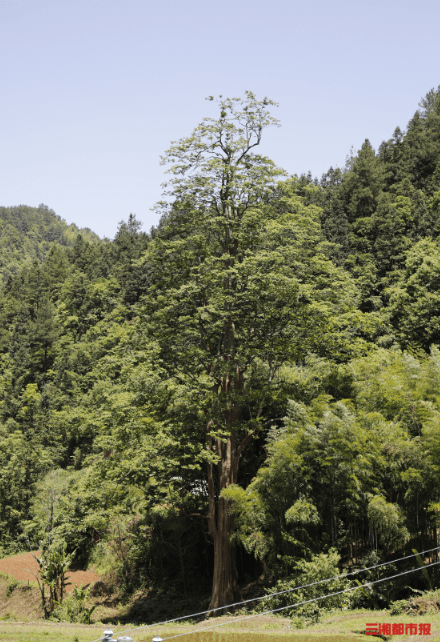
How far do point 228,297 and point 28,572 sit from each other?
20.6 m

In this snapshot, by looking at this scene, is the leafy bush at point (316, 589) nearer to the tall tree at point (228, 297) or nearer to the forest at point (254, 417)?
the forest at point (254, 417)

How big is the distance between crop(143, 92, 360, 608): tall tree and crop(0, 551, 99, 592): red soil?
10.5 m

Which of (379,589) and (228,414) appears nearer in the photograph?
(379,589)

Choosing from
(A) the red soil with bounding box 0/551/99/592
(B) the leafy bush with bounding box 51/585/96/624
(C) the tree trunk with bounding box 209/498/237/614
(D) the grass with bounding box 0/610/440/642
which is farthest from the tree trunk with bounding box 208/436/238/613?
(A) the red soil with bounding box 0/551/99/592

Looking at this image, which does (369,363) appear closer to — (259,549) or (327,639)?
(259,549)

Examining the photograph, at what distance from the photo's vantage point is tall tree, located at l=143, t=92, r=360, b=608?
18312 mm

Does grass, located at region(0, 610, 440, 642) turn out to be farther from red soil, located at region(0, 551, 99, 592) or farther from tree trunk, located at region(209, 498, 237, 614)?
red soil, located at region(0, 551, 99, 592)

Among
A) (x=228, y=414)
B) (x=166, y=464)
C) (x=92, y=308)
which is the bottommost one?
(x=166, y=464)

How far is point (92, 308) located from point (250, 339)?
7028cm

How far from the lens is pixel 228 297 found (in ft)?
58.4

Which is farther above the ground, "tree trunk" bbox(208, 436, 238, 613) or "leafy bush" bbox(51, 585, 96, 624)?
"tree trunk" bbox(208, 436, 238, 613)

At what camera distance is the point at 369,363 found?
1848 centimetres

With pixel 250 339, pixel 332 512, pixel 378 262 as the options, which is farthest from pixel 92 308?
pixel 332 512

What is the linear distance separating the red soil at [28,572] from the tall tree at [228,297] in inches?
413
